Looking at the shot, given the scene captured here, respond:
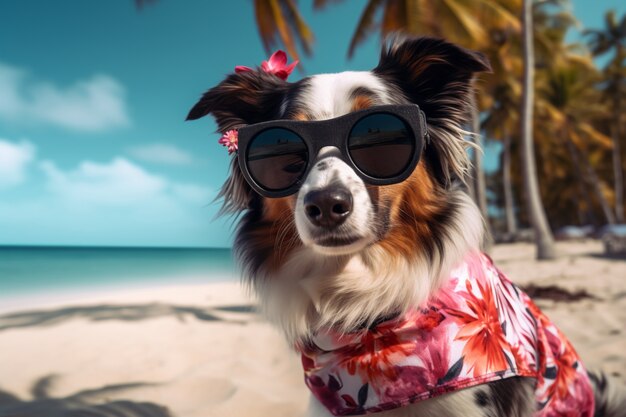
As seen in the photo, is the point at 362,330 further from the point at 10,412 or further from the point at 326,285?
the point at 10,412

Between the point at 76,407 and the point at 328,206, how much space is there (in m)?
2.38

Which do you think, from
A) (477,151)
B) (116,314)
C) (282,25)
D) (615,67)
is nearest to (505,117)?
(615,67)

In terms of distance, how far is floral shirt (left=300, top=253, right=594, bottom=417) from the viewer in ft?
4.82

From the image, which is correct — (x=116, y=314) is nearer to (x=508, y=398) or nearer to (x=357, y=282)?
(x=357, y=282)

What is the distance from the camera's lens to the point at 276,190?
5.89ft

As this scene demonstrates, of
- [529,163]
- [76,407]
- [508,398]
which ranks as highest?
[529,163]

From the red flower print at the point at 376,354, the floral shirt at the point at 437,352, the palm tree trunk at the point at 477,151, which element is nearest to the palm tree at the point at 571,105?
the palm tree trunk at the point at 477,151

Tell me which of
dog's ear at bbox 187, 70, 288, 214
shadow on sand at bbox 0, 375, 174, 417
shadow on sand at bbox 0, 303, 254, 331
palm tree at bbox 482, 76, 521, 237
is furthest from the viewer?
palm tree at bbox 482, 76, 521, 237

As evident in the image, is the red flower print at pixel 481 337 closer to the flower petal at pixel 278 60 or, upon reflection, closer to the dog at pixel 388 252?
the dog at pixel 388 252

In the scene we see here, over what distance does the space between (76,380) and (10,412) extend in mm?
859

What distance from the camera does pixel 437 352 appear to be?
1.48 meters

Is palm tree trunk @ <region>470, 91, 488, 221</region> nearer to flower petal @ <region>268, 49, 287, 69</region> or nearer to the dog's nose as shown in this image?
the dog's nose

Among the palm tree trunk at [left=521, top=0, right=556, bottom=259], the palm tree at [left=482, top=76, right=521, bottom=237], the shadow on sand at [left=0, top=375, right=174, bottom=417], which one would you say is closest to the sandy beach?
the shadow on sand at [left=0, top=375, right=174, bottom=417]

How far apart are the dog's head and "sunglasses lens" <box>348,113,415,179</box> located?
0.07 metres
